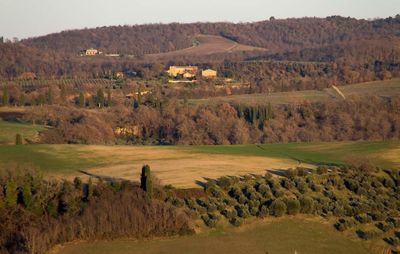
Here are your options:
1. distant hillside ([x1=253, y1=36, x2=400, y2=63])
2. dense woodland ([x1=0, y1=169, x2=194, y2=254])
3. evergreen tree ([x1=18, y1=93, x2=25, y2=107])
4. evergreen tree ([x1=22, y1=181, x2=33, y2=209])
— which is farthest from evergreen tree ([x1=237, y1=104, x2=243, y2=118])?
distant hillside ([x1=253, y1=36, x2=400, y2=63])

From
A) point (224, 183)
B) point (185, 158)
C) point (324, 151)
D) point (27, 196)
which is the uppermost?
point (27, 196)

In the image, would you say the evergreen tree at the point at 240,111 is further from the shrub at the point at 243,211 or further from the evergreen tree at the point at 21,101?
the shrub at the point at 243,211

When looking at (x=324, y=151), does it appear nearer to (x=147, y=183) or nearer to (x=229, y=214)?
(x=229, y=214)

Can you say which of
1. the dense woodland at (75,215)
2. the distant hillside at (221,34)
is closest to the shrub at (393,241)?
the dense woodland at (75,215)

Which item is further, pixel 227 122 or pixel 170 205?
pixel 227 122

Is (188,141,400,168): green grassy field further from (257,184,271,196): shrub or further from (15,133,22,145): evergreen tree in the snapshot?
(15,133,22,145): evergreen tree

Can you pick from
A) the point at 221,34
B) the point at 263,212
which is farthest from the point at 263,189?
the point at 221,34
